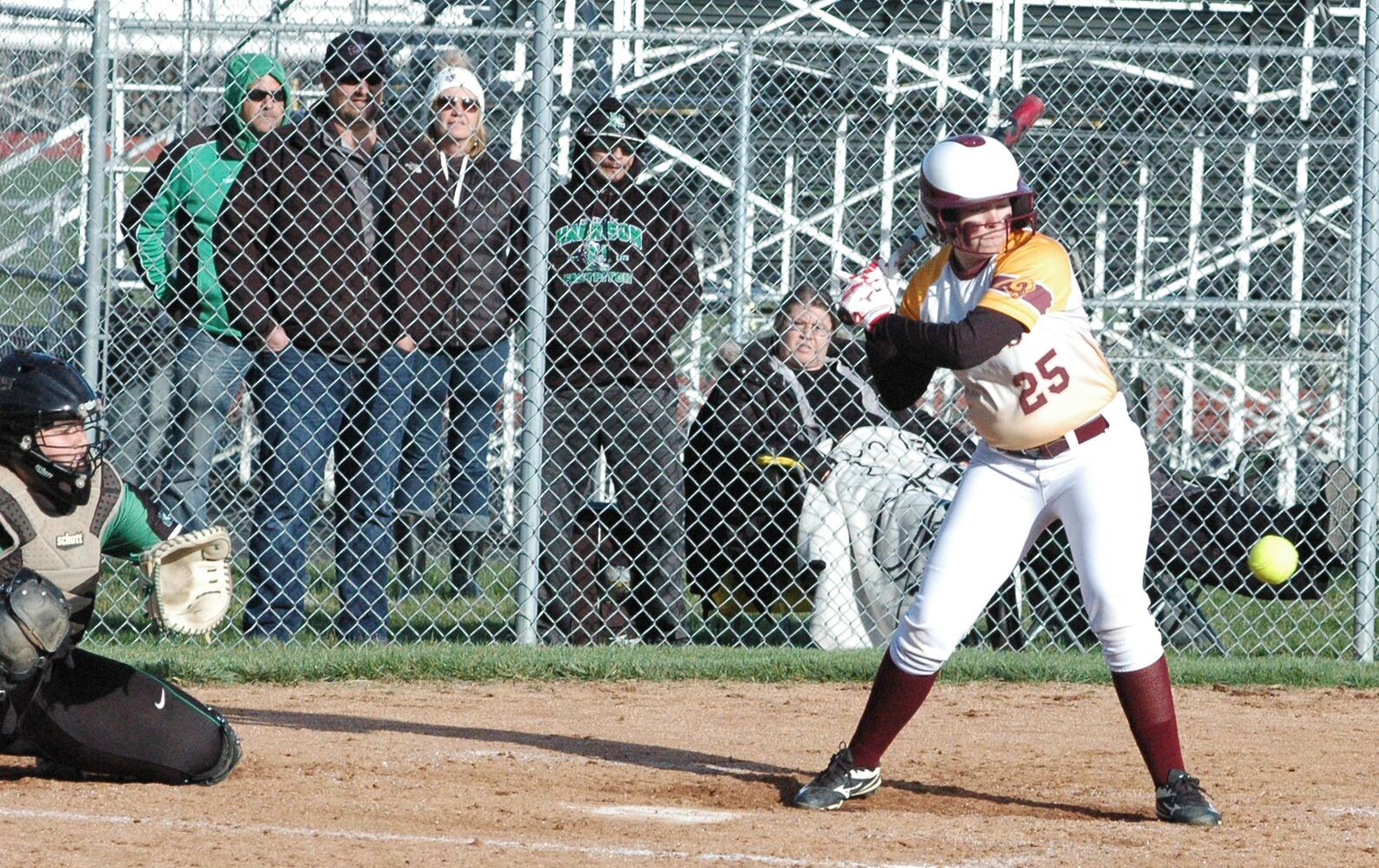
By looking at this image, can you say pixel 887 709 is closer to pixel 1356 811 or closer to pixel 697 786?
pixel 697 786

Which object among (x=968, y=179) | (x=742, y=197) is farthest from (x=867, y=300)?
(x=742, y=197)

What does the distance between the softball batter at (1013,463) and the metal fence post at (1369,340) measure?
9.86ft

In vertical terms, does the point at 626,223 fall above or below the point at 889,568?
above

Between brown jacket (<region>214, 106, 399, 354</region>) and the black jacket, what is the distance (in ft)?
2.41

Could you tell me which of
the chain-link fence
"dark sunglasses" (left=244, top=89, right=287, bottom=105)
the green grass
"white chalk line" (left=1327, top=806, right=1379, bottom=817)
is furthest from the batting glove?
"dark sunglasses" (left=244, top=89, right=287, bottom=105)

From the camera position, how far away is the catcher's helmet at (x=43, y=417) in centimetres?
408

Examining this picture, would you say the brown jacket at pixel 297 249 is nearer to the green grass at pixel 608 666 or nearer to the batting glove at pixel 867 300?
the green grass at pixel 608 666

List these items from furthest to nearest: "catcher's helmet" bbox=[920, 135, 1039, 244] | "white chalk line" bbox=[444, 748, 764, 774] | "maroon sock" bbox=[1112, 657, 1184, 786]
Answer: "white chalk line" bbox=[444, 748, 764, 774]
"maroon sock" bbox=[1112, 657, 1184, 786]
"catcher's helmet" bbox=[920, 135, 1039, 244]

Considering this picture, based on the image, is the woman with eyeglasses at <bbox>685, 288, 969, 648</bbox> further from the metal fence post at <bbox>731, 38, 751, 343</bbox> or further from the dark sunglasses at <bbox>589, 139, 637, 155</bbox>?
the dark sunglasses at <bbox>589, 139, 637, 155</bbox>

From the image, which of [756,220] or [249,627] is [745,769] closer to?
[249,627]

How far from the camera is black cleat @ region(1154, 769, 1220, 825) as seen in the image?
4.06 meters

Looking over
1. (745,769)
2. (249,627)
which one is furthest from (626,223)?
(745,769)

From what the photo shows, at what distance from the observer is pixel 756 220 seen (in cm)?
948

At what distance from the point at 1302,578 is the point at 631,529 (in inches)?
112
